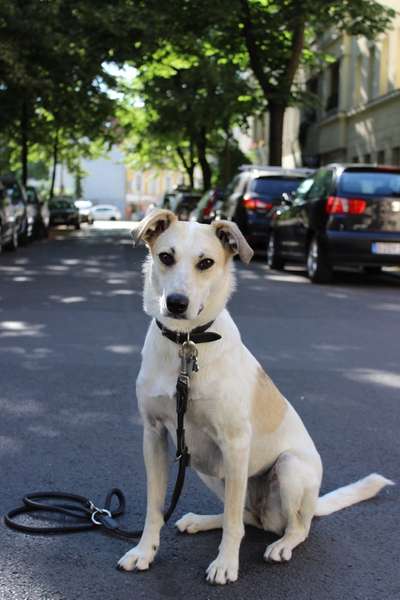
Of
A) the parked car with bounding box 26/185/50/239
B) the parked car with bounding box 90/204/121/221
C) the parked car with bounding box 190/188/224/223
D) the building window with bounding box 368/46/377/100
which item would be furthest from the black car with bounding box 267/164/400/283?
the parked car with bounding box 90/204/121/221

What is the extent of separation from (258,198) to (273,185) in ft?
1.95

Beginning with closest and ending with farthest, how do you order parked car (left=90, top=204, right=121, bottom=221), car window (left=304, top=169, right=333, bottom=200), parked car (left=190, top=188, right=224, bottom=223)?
1. car window (left=304, top=169, right=333, bottom=200)
2. parked car (left=190, top=188, right=224, bottom=223)
3. parked car (left=90, top=204, right=121, bottom=221)

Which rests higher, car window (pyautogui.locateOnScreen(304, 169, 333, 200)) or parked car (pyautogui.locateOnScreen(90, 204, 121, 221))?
car window (pyautogui.locateOnScreen(304, 169, 333, 200))

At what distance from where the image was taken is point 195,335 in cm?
361

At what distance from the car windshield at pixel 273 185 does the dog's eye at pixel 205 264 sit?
17.4m

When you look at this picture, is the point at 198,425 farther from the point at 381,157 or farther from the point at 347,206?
the point at 381,157

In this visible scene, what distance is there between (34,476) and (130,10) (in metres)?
24.3

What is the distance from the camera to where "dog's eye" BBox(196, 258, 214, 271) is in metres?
3.57

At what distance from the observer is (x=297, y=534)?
3.81 meters

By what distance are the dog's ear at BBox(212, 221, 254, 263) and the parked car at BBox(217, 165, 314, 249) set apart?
640 inches

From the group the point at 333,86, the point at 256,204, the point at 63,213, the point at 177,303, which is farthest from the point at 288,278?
the point at 63,213

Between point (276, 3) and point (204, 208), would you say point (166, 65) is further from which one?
point (204, 208)

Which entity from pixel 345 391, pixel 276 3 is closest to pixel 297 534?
pixel 345 391

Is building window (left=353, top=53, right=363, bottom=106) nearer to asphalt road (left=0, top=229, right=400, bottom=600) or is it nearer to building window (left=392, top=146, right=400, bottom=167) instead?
building window (left=392, top=146, right=400, bottom=167)
